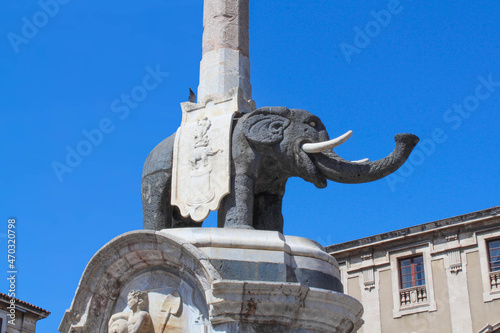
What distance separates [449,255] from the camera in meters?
27.6

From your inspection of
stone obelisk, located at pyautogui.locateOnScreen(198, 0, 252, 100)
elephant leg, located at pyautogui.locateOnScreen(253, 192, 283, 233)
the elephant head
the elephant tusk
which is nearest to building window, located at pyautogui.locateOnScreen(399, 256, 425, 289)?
stone obelisk, located at pyautogui.locateOnScreen(198, 0, 252, 100)

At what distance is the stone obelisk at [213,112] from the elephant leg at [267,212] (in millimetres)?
879

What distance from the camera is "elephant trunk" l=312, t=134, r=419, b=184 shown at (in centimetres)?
916

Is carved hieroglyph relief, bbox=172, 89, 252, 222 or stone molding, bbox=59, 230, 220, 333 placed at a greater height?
carved hieroglyph relief, bbox=172, 89, 252, 222

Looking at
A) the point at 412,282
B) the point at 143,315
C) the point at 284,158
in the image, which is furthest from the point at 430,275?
the point at 143,315

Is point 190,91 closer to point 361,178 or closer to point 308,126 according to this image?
point 308,126

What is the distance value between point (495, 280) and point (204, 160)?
19641 millimetres

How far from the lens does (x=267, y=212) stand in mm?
9922

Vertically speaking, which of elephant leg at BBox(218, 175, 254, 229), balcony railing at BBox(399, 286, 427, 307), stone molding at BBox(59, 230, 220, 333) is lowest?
stone molding at BBox(59, 230, 220, 333)

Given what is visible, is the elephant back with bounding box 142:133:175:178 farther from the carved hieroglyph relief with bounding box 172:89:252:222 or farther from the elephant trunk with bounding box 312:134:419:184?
the elephant trunk with bounding box 312:134:419:184

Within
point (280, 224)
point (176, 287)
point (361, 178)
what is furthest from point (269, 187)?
point (176, 287)

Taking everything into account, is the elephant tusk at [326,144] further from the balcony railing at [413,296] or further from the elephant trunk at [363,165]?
the balcony railing at [413,296]

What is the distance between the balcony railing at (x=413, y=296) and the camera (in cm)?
2780

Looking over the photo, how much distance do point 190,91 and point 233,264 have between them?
10.2ft
